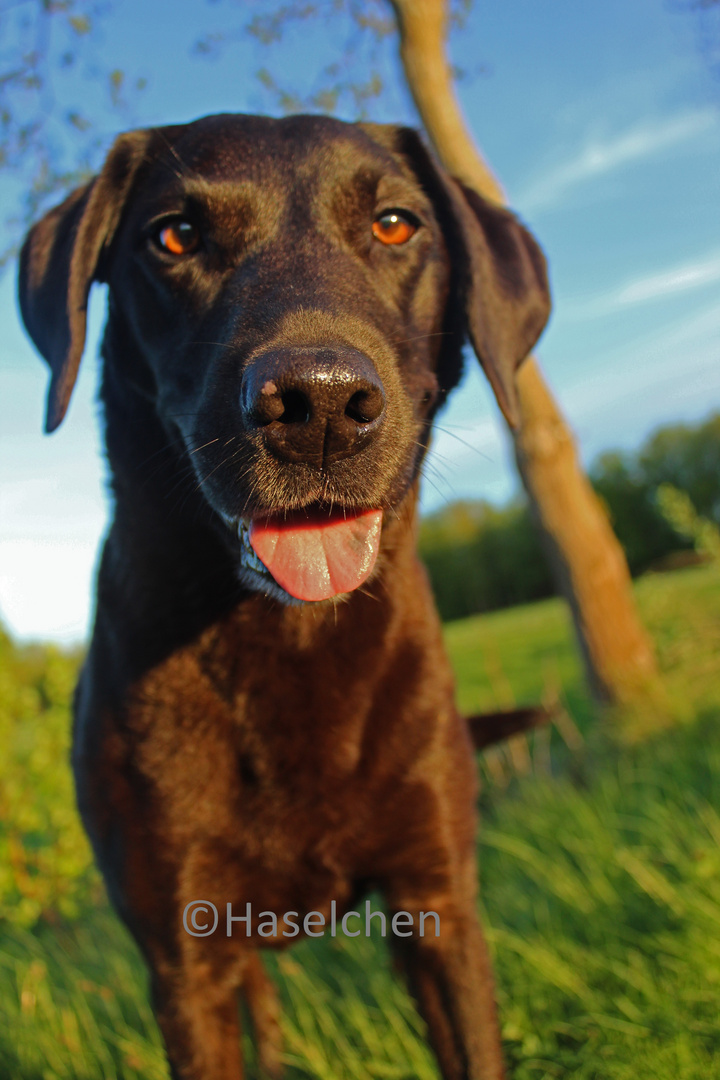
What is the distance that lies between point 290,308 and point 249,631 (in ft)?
2.77

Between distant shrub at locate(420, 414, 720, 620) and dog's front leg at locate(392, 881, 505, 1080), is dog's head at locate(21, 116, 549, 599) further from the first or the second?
distant shrub at locate(420, 414, 720, 620)

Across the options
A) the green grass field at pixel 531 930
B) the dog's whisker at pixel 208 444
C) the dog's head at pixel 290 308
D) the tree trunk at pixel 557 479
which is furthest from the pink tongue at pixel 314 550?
the tree trunk at pixel 557 479

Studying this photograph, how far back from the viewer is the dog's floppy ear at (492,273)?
221 centimetres

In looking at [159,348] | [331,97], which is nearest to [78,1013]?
[159,348]

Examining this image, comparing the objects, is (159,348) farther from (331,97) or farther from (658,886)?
(331,97)

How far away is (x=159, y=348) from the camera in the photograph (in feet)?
6.46

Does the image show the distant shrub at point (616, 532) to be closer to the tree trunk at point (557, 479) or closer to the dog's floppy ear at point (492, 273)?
the tree trunk at point (557, 479)

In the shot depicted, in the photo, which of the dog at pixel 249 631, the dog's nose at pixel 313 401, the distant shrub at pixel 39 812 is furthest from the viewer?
the distant shrub at pixel 39 812

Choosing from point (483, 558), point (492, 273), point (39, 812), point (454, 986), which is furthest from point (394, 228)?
point (483, 558)

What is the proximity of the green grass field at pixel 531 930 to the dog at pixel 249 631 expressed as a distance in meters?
0.61

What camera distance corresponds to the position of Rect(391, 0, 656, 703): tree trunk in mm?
5035

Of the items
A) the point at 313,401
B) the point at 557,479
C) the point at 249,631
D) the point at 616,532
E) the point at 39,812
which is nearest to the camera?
the point at 313,401

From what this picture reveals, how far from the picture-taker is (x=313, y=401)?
1.35 metres

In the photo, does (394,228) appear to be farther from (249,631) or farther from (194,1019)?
(194,1019)
